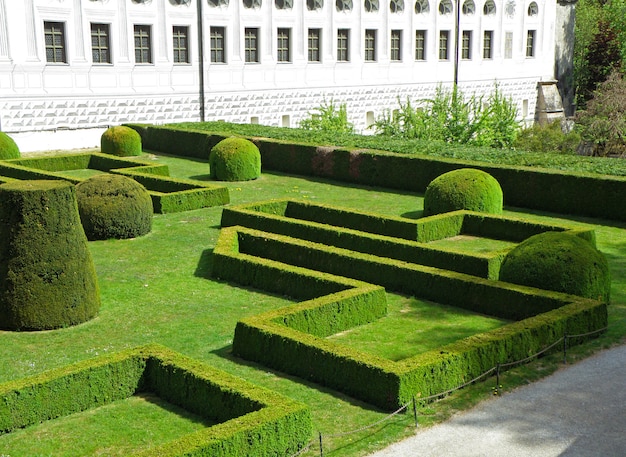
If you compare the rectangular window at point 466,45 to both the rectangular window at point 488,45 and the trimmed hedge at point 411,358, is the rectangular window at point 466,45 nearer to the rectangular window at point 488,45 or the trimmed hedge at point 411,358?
the rectangular window at point 488,45

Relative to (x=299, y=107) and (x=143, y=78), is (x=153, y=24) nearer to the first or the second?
(x=143, y=78)

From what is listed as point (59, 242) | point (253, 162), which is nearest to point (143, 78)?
point (253, 162)

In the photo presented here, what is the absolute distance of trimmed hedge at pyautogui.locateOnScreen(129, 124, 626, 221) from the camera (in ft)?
54.1

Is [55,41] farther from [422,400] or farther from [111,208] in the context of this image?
[422,400]

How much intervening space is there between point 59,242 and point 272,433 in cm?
447

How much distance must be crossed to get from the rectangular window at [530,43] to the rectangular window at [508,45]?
1.63 metres

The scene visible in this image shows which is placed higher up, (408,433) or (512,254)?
(512,254)

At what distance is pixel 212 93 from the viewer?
101 ft

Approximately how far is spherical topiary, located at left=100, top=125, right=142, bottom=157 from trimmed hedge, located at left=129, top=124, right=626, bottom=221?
1.39 metres

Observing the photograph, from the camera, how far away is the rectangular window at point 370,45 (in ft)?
118

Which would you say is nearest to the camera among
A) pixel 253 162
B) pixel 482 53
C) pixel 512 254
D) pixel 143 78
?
pixel 512 254

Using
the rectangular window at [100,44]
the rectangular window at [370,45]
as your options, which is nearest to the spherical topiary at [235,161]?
the rectangular window at [100,44]

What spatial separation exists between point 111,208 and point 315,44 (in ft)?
68.0

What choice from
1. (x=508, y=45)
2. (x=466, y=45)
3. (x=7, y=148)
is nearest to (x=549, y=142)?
(x=466, y=45)
